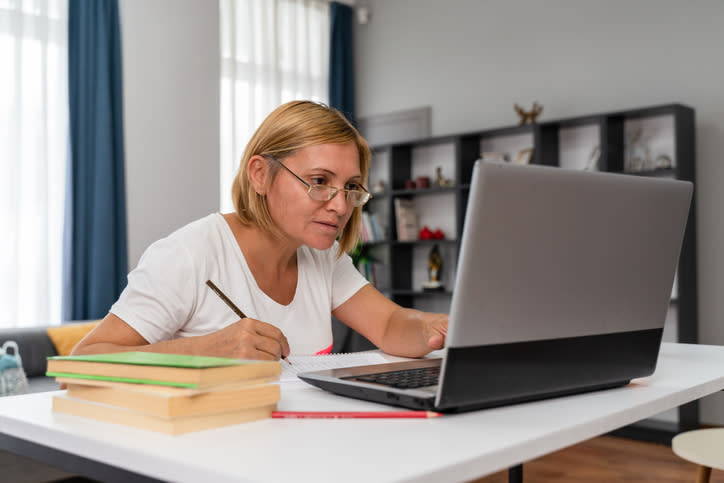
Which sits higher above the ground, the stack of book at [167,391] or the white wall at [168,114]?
the white wall at [168,114]

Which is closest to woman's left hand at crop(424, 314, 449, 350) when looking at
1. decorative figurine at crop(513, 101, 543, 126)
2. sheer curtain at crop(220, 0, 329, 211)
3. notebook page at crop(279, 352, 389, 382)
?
notebook page at crop(279, 352, 389, 382)

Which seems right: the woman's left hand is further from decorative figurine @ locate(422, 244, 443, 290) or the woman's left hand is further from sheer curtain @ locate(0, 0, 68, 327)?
decorative figurine @ locate(422, 244, 443, 290)

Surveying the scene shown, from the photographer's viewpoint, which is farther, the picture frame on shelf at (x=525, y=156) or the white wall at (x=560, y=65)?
the picture frame on shelf at (x=525, y=156)

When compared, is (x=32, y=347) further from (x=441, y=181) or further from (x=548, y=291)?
(x=548, y=291)

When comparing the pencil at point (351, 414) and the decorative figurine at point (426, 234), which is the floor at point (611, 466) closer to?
the decorative figurine at point (426, 234)

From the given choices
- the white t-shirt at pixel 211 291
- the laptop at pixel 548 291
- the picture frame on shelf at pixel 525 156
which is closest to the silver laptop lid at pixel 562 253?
the laptop at pixel 548 291

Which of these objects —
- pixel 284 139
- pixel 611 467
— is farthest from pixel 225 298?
pixel 611 467

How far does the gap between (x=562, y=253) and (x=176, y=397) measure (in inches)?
17.1

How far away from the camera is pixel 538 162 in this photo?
4.36 meters

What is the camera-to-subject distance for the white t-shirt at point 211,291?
1.30m

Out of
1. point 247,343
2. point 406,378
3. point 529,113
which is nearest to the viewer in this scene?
point 406,378

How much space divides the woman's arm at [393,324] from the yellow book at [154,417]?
0.49 m

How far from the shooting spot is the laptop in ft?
2.28

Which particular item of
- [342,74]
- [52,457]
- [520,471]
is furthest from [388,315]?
[342,74]
